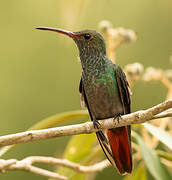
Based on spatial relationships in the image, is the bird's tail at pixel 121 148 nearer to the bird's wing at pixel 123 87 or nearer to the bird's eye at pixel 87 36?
the bird's wing at pixel 123 87

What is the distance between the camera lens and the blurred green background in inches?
195

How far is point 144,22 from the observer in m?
5.43

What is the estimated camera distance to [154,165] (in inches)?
86.4

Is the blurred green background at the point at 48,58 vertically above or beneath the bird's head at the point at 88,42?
beneath

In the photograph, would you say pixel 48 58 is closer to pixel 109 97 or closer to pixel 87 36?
pixel 87 36

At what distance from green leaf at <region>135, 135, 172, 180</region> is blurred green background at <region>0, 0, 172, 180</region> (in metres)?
2.56

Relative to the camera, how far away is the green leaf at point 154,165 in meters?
2.15

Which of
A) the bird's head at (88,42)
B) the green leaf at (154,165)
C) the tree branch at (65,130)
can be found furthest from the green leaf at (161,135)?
the bird's head at (88,42)

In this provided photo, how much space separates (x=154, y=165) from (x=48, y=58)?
3390mm

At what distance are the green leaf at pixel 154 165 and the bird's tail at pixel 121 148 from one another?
0.20 m

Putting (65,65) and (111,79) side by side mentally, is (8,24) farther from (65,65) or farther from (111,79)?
(111,79)

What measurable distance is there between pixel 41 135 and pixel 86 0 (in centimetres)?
69

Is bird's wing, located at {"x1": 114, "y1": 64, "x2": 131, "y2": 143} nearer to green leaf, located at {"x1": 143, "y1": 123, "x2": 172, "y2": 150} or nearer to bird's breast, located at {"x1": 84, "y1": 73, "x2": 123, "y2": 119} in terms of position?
bird's breast, located at {"x1": 84, "y1": 73, "x2": 123, "y2": 119}

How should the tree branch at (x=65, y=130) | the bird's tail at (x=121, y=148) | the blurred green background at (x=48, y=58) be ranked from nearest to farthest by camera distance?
the tree branch at (x=65, y=130) < the bird's tail at (x=121, y=148) < the blurred green background at (x=48, y=58)
